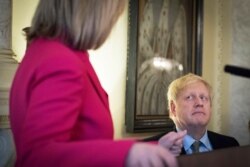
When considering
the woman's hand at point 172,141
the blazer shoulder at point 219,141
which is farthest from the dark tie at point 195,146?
the woman's hand at point 172,141

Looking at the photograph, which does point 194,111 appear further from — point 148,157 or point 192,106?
point 148,157

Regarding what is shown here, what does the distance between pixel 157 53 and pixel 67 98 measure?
80.0 inches

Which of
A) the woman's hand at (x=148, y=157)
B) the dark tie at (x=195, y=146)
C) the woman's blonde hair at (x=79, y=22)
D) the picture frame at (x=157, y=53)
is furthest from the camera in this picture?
the picture frame at (x=157, y=53)

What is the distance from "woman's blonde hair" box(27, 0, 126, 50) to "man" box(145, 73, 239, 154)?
1250 millimetres

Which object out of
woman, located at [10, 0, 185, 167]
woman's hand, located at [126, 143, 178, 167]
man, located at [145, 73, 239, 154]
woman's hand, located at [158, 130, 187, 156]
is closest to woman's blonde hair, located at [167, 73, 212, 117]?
man, located at [145, 73, 239, 154]

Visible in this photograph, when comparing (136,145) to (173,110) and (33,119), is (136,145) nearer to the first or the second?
(33,119)

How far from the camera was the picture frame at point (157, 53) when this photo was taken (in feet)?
8.20

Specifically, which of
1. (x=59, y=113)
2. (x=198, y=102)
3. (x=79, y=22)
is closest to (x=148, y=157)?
(x=59, y=113)

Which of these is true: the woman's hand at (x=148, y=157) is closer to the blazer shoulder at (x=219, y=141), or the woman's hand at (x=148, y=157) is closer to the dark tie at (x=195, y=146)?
the dark tie at (x=195, y=146)

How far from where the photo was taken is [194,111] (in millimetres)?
1995

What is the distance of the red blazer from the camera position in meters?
0.63

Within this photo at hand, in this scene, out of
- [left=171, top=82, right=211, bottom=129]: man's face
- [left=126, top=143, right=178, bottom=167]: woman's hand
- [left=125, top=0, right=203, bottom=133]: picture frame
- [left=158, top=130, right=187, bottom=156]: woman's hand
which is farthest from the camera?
[left=125, top=0, right=203, bottom=133]: picture frame

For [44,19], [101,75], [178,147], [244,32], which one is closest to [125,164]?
[44,19]

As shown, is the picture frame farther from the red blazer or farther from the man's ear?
the red blazer
